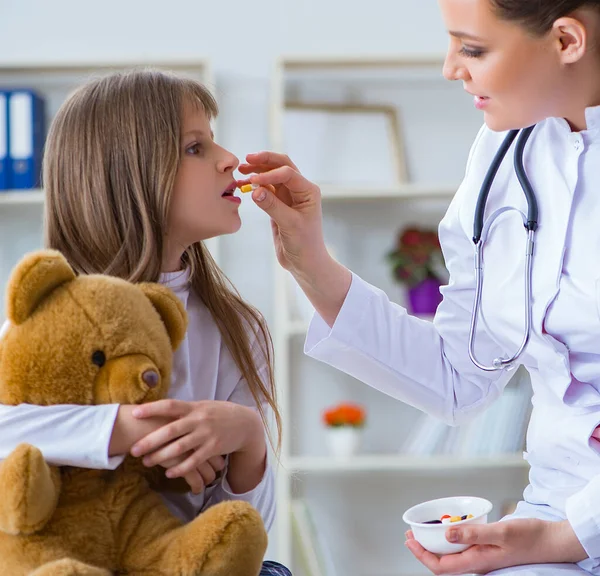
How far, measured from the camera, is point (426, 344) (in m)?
1.37

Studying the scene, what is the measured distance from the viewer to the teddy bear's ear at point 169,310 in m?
1.16

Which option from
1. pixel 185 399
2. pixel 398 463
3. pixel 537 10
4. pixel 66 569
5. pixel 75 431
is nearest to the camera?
pixel 66 569

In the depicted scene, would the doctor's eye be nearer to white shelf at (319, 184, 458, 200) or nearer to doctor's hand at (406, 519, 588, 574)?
doctor's hand at (406, 519, 588, 574)

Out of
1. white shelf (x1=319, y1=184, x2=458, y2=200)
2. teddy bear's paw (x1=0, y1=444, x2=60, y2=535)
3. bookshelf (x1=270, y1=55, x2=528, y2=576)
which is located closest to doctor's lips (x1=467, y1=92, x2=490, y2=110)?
teddy bear's paw (x1=0, y1=444, x2=60, y2=535)

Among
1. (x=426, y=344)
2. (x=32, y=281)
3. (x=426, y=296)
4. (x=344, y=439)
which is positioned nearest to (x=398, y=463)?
(x=344, y=439)

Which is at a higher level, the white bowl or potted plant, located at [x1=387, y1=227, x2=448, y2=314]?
the white bowl

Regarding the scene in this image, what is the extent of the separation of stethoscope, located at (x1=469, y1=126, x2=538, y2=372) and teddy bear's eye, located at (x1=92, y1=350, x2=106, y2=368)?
526 mm

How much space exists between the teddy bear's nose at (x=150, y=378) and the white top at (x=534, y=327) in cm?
35

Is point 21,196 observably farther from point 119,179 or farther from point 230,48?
point 119,179

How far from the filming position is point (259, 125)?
294 centimetres

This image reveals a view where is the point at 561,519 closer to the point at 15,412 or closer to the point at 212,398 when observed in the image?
the point at 212,398

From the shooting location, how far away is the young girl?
125 centimetres

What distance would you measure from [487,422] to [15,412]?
6.26 feet

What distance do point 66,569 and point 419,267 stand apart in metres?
1.98
